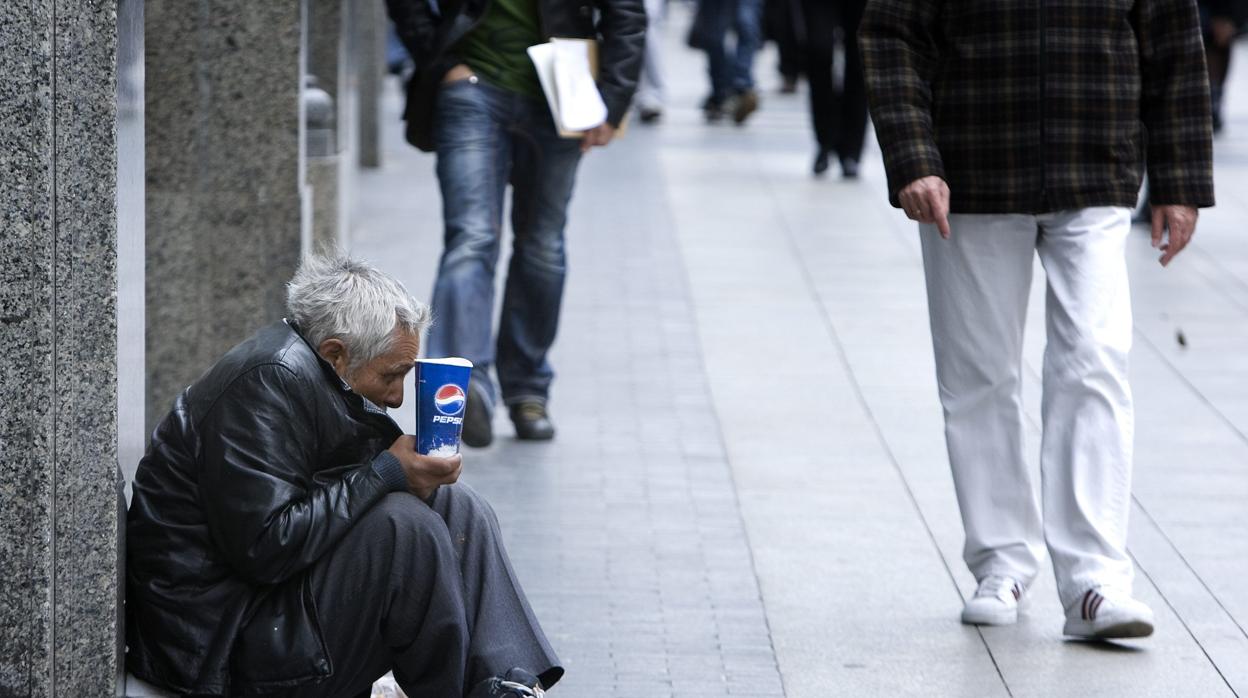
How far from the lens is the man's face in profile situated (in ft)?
12.1

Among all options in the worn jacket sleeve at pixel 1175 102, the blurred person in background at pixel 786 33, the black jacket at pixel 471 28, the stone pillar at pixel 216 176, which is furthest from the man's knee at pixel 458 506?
the blurred person in background at pixel 786 33

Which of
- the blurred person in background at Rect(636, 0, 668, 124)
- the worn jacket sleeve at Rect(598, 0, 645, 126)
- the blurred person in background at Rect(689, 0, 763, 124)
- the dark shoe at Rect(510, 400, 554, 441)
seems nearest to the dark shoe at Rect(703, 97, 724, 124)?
the blurred person in background at Rect(689, 0, 763, 124)

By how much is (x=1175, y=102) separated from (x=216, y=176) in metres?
2.75

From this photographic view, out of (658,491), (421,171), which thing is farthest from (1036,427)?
(421,171)

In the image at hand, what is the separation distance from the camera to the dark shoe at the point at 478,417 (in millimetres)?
6113

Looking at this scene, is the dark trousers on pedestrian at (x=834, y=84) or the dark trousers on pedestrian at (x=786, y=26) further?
the dark trousers on pedestrian at (x=786, y=26)

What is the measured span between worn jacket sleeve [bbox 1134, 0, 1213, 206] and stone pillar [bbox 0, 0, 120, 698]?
246 cm

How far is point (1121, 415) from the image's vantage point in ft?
15.2

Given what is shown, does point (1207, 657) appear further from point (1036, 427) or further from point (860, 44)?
point (1036, 427)

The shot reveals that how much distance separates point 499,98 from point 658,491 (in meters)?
1.24

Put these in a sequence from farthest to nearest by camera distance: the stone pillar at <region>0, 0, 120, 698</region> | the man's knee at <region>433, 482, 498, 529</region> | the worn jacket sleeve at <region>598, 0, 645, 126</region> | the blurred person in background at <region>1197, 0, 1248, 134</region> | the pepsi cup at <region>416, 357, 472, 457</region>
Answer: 1. the blurred person in background at <region>1197, 0, 1248, 134</region>
2. the worn jacket sleeve at <region>598, 0, 645, 126</region>
3. the man's knee at <region>433, 482, 498, 529</region>
4. the pepsi cup at <region>416, 357, 472, 457</region>
5. the stone pillar at <region>0, 0, 120, 698</region>

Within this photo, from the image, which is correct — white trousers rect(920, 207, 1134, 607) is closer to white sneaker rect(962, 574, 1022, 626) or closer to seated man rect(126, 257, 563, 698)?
white sneaker rect(962, 574, 1022, 626)

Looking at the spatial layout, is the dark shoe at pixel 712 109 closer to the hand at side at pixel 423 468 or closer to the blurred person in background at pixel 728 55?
the blurred person in background at pixel 728 55

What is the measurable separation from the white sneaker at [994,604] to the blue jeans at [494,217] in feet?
A: 6.20
